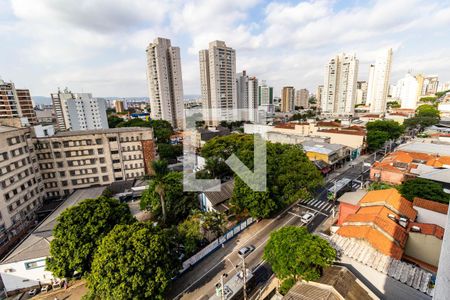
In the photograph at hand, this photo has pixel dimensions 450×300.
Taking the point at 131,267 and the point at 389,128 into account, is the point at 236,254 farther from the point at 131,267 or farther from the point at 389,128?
the point at 389,128

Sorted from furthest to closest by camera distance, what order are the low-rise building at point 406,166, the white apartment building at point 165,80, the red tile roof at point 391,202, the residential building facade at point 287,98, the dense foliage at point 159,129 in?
the residential building facade at point 287,98 → the white apartment building at point 165,80 → the dense foliage at point 159,129 → the low-rise building at point 406,166 → the red tile roof at point 391,202

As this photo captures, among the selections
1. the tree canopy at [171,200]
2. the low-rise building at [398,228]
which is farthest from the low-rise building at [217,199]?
the low-rise building at [398,228]

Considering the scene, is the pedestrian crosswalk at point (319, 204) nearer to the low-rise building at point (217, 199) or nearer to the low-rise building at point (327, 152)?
the low-rise building at point (217, 199)

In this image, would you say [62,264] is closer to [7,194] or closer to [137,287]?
[137,287]

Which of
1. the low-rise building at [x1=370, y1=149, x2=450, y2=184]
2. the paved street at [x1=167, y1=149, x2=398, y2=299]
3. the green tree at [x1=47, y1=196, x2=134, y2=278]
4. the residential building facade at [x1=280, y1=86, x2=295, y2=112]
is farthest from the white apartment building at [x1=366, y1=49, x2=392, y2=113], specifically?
the green tree at [x1=47, y1=196, x2=134, y2=278]

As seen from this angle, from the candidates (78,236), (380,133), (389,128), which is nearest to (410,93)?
(389,128)

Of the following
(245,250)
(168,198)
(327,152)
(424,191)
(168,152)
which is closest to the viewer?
(245,250)

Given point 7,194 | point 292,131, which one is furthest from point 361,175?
point 7,194
